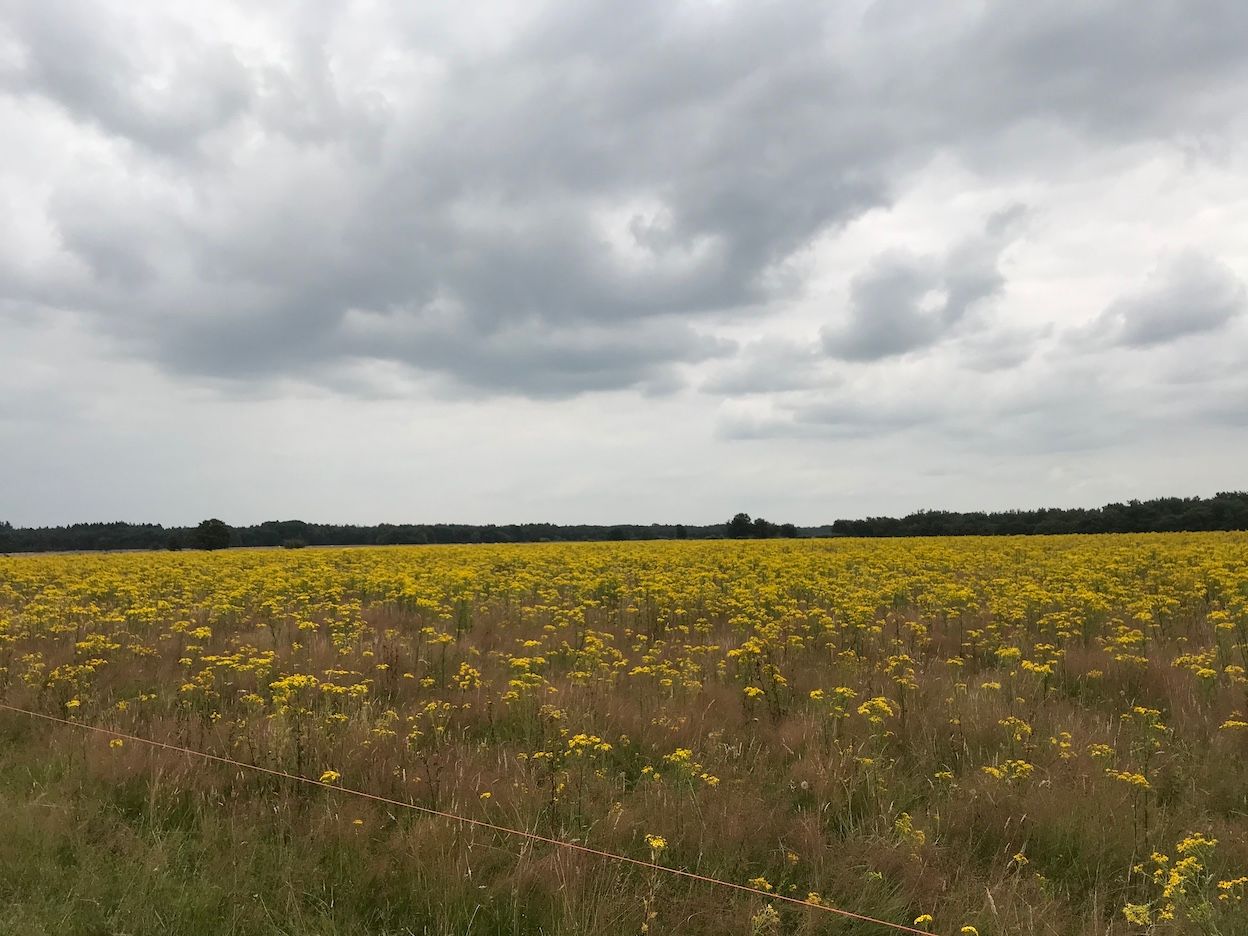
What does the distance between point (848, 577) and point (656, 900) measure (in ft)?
40.6

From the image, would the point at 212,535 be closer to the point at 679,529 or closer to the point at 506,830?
the point at 679,529

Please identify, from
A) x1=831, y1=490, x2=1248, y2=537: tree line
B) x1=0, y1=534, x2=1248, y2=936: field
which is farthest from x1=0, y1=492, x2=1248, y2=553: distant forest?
x1=0, y1=534, x2=1248, y2=936: field

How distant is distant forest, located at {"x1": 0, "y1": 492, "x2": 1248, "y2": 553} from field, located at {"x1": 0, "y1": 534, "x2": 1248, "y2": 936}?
55189 mm

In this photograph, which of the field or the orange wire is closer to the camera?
the orange wire

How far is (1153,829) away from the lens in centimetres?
427

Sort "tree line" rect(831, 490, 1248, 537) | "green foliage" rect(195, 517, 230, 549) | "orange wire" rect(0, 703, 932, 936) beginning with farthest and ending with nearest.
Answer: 1. "green foliage" rect(195, 517, 230, 549)
2. "tree line" rect(831, 490, 1248, 537)
3. "orange wire" rect(0, 703, 932, 936)

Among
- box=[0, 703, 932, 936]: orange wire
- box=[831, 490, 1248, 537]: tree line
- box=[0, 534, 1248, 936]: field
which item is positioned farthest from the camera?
box=[831, 490, 1248, 537]: tree line

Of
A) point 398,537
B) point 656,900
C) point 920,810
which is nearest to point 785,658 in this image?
point 920,810

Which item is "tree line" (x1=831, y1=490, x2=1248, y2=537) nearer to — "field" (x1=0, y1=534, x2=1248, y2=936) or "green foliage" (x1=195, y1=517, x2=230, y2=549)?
"field" (x1=0, y1=534, x2=1248, y2=936)

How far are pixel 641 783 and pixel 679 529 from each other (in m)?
Answer: 82.3

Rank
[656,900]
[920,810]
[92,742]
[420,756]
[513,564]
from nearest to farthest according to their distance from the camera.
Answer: [656,900] → [920,810] → [420,756] → [92,742] → [513,564]

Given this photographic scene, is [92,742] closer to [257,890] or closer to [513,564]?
[257,890]

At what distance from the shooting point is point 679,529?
8694 centimetres

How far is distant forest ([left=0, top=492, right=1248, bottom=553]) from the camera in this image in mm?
55625
